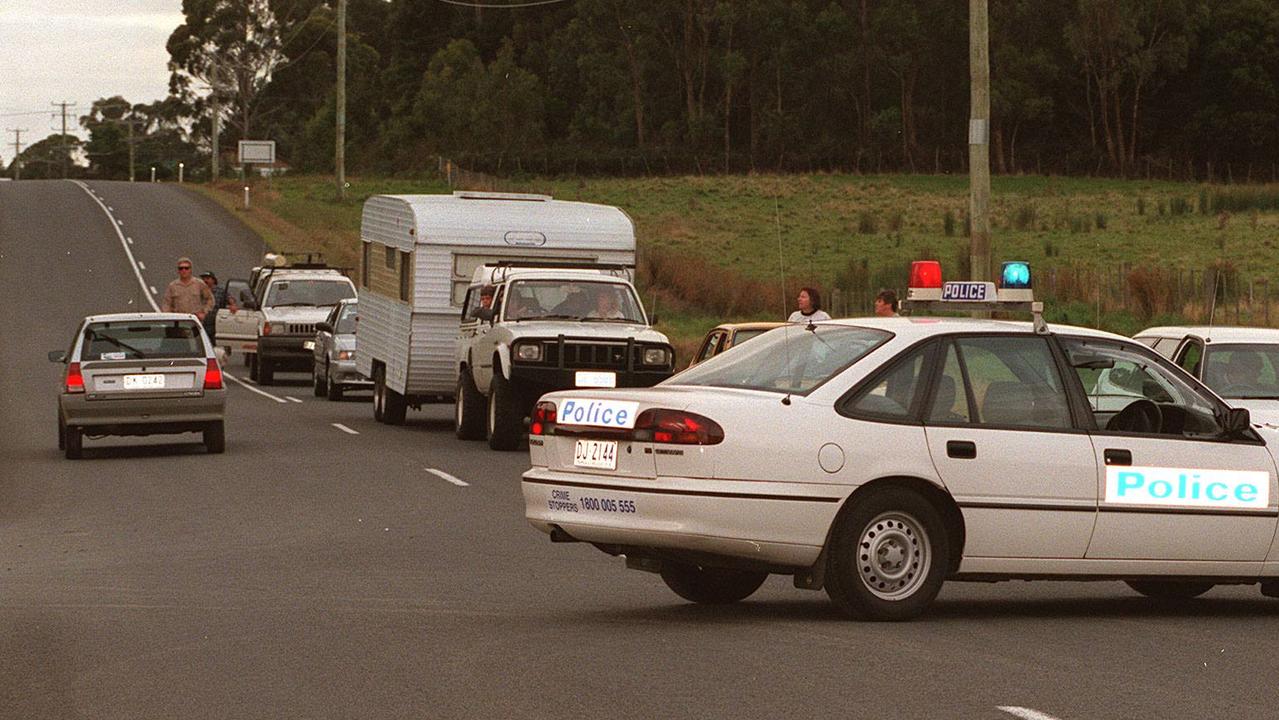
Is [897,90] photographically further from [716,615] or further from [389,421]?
[716,615]

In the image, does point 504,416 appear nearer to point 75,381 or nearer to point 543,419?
point 75,381

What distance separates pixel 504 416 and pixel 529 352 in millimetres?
843

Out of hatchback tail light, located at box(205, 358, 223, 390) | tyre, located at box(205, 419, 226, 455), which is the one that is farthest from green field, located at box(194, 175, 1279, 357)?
hatchback tail light, located at box(205, 358, 223, 390)

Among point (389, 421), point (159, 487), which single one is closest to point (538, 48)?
point (389, 421)

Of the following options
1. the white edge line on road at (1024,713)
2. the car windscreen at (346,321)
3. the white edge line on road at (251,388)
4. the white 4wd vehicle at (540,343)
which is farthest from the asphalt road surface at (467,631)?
the white edge line on road at (251,388)

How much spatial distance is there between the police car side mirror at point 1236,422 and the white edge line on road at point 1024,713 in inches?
126

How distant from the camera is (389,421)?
88.6 ft

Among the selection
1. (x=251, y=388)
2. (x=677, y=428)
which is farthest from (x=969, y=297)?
(x=251, y=388)

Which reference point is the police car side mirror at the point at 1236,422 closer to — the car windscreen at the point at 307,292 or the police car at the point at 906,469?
the police car at the point at 906,469

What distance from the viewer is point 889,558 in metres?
9.90

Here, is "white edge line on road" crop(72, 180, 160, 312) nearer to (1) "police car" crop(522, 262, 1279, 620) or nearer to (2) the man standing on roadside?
(2) the man standing on roadside

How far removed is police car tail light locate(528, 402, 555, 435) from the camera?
411 inches

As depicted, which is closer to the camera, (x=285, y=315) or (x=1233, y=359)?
(x=1233, y=359)

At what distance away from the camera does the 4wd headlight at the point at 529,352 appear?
21.8 metres
